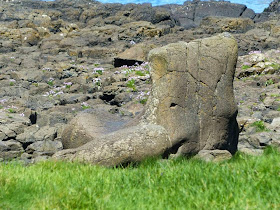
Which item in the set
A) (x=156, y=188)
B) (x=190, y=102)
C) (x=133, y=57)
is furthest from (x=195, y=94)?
(x=133, y=57)

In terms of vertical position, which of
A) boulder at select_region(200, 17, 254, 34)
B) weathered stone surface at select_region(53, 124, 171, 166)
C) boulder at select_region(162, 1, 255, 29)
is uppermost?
weathered stone surface at select_region(53, 124, 171, 166)

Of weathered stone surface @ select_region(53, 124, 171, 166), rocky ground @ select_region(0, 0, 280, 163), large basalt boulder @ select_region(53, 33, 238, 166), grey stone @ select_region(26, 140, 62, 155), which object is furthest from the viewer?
rocky ground @ select_region(0, 0, 280, 163)

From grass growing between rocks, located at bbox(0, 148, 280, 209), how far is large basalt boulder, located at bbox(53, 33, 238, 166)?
2774 millimetres

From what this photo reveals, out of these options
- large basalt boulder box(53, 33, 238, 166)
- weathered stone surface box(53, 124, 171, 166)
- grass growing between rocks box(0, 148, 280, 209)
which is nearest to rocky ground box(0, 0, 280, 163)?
large basalt boulder box(53, 33, 238, 166)

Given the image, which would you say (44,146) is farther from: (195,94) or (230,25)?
(230,25)

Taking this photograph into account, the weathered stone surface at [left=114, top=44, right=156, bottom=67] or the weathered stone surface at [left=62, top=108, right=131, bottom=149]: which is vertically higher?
the weathered stone surface at [left=62, top=108, right=131, bottom=149]

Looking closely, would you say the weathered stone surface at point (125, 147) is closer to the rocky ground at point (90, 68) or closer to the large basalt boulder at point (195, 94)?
the large basalt boulder at point (195, 94)

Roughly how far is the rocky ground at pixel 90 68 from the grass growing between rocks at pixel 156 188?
4.82m

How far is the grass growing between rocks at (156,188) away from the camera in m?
5.09

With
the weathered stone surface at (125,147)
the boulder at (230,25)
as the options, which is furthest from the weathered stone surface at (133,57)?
the weathered stone surface at (125,147)

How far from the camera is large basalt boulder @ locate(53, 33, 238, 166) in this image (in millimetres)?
9414

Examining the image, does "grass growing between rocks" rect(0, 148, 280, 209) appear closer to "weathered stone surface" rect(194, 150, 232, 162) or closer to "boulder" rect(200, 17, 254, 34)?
"weathered stone surface" rect(194, 150, 232, 162)

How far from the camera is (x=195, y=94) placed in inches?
396

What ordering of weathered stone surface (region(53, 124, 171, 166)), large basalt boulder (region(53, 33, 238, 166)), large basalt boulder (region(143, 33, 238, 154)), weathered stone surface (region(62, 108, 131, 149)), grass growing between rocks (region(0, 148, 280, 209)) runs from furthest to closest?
weathered stone surface (region(62, 108, 131, 149)) → large basalt boulder (region(143, 33, 238, 154)) → large basalt boulder (region(53, 33, 238, 166)) → weathered stone surface (region(53, 124, 171, 166)) → grass growing between rocks (region(0, 148, 280, 209))
